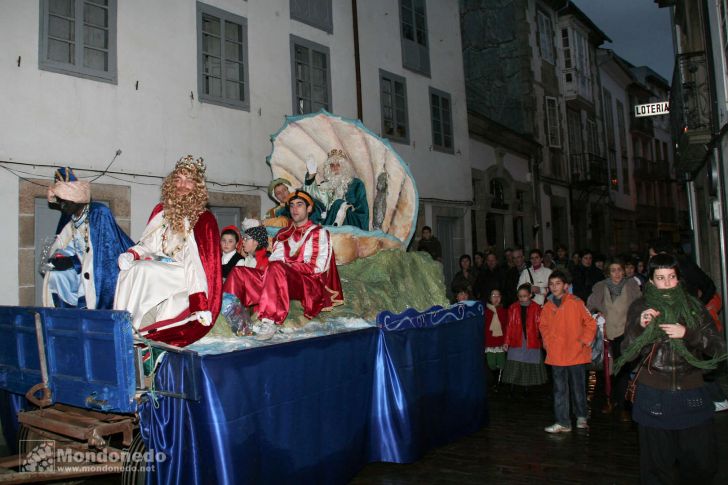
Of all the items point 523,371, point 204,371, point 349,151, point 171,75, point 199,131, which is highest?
point 171,75

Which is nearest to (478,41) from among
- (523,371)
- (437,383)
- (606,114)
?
(606,114)

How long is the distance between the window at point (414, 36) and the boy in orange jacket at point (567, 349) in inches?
398

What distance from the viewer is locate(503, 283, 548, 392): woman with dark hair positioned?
27.1ft

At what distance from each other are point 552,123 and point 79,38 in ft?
60.9

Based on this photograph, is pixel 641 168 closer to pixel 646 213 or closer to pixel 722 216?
pixel 646 213

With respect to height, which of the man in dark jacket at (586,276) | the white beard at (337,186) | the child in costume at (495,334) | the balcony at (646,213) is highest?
the balcony at (646,213)

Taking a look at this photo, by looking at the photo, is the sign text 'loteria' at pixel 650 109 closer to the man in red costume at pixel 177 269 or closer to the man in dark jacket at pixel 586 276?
the man in dark jacket at pixel 586 276

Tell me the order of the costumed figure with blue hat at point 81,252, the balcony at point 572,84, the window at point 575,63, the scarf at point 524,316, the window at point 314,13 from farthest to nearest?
the window at point 575,63, the balcony at point 572,84, the window at point 314,13, the scarf at point 524,316, the costumed figure with blue hat at point 81,252

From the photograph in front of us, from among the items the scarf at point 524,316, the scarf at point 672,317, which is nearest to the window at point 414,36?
the scarf at point 524,316

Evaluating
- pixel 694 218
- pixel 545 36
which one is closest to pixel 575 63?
pixel 545 36

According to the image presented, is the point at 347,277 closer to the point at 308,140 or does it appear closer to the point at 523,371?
the point at 308,140

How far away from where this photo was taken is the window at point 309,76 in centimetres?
1227

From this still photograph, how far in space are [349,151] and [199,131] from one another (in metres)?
3.25

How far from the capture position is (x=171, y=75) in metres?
10.0
